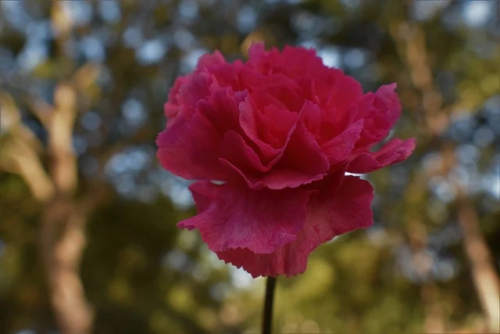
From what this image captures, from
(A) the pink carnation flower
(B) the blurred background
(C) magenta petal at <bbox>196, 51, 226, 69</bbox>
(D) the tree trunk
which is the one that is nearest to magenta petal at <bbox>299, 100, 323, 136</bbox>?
(A) the pink carnation flower

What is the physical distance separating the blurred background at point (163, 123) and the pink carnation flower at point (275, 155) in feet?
7.39

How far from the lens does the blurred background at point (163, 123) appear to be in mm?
4320

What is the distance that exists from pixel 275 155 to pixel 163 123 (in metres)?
2.78

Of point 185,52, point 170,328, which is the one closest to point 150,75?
point 185,52

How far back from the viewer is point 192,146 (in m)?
0.39

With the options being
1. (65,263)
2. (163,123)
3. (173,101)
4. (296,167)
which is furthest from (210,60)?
(65,263)

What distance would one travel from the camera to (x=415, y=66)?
5.39 metres

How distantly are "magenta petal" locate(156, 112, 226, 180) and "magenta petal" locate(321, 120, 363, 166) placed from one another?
3.1 inches

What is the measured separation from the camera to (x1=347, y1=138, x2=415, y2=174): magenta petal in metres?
0.37

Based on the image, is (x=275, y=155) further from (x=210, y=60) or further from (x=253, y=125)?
(x=210, y=60)

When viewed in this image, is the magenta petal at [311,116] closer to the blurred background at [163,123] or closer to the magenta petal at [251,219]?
the magenta petal at [251,219]

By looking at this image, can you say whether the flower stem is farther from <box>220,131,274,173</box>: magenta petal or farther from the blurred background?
the blurred background

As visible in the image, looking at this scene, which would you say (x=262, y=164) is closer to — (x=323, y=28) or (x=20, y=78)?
(x=323, y=28)

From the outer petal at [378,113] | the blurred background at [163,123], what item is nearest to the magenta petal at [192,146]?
the outer petal at [378,113]
